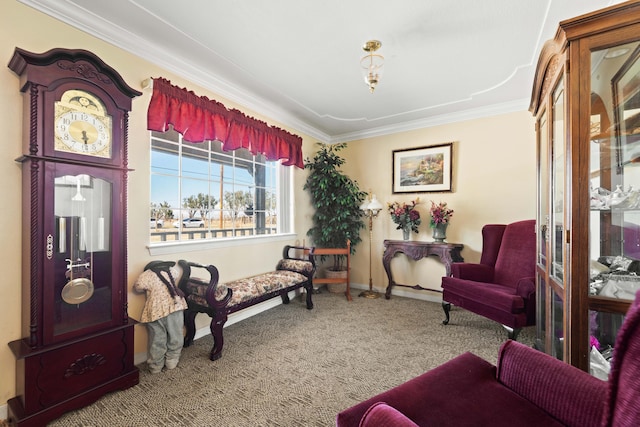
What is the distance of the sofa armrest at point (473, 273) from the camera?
299 cm

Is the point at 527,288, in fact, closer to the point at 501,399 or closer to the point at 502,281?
the point at 502,281

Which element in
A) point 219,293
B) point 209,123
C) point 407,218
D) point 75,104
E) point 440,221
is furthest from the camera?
point 407,218

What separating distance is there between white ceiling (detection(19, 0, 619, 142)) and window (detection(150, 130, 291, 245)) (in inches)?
26.3

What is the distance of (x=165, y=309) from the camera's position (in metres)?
2.09

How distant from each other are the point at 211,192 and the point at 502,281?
10.7ft

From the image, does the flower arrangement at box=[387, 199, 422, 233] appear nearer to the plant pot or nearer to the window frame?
the plant pot

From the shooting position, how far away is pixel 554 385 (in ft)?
3.30

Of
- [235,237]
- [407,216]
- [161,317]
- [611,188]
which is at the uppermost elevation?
[611,188]

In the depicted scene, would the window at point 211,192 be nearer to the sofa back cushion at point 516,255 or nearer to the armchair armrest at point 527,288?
the sofa back cushion at point 516,255

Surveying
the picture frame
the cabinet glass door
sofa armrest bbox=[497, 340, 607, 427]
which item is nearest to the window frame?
the picture frame

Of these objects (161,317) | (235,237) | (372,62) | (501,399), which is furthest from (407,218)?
(161,317)

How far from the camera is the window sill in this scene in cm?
242

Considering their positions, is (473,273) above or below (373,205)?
below

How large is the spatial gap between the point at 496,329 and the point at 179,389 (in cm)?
296
